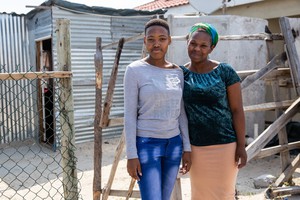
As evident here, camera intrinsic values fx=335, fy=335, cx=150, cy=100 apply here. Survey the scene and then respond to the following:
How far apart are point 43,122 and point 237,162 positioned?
6.52 m

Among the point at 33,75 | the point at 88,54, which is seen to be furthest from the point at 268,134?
the point at 88,54

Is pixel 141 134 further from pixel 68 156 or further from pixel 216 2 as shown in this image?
pixel 216 2

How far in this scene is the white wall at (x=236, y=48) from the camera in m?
6.04

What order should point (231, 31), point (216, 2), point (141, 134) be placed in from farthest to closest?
1. point (216, 2)
2. point (231, 31)
3. point (141, 134)

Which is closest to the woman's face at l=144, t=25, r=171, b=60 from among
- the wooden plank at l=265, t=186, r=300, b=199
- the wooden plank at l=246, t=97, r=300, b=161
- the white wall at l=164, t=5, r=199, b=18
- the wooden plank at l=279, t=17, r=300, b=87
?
the wooden plank at l=246, t=97, r=300, b=161

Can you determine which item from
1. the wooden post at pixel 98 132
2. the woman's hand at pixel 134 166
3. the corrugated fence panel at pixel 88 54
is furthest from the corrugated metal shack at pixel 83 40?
the woman's hand at pixel 134 166

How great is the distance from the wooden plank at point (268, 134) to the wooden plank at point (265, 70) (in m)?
0.55

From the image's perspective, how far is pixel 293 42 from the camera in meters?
4.25

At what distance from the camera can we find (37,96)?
7.92m

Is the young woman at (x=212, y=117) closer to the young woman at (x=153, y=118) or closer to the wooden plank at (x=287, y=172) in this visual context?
the young woman at (x=153, y=118)

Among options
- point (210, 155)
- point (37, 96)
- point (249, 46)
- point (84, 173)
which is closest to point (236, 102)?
point (210, 155)

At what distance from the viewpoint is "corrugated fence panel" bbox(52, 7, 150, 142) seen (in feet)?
24.6

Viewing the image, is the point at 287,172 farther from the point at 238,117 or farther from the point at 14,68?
the point at 14,68

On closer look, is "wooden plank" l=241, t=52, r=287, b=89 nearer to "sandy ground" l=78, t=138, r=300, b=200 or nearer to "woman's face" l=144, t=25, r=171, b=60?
"sandy ground" l=78, t=138, r=300, b=200
